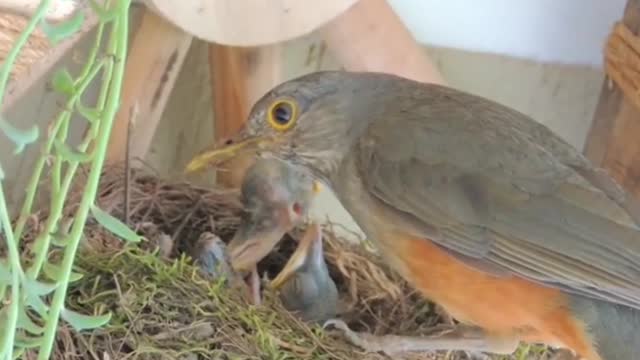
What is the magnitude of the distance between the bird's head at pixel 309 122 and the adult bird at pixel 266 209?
0.09m

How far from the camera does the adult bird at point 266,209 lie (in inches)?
74.9

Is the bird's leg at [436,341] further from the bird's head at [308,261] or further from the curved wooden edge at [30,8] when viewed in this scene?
the curved wooden edge at [30,8]

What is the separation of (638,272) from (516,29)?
989 millimetres

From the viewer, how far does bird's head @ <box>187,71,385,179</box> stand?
177 cm

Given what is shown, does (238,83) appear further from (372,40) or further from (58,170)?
(58,170)

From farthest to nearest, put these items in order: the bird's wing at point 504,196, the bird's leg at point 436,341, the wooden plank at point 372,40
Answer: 1. the wooden plank at point 372,40
2. the bird's leg at point 436,341
3. the bird's wing at point 504,196

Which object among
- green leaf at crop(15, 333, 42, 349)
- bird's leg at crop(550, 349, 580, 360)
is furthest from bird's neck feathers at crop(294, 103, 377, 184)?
green leaf at crop(15, 333, 42, 349)

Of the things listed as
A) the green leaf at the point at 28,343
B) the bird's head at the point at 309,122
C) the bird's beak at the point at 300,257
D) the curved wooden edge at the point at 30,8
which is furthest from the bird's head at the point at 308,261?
the green leaf at the point at 28,343

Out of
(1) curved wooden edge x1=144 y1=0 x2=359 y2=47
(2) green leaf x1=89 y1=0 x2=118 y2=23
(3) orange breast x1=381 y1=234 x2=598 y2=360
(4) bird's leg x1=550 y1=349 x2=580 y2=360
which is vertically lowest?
(4) bird's leg x1=550 y1=349 x2=580 y2=360

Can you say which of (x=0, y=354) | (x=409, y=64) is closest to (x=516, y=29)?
(x=409, y=64)

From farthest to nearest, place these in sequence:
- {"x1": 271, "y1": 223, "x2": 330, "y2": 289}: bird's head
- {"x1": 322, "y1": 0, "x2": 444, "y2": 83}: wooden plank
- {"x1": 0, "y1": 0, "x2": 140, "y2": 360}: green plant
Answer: {"x1": 322, "y1": 0, "x2": 444, "y2": 83}: wooden plank, {"x1": 271, "y1": 223, "x2": 330, "y2": 289}: bird's head, {"x1": 0, "y1": 0, "x2": 140, "y2": 360}: green plant

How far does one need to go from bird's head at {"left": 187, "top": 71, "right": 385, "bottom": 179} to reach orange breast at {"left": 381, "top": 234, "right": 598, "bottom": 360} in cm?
17

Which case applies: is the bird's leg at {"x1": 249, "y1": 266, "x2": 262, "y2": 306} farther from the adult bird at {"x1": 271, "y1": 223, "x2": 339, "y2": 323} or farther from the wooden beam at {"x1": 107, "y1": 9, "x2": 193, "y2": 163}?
the wooden beam at {"x1": 107, "y1": 9, "x2": 193, "y2": 163}

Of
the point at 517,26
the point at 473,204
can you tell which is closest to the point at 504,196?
the point at 473,204
